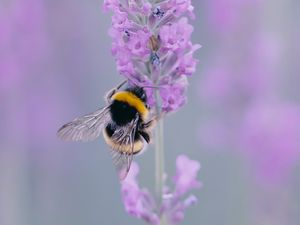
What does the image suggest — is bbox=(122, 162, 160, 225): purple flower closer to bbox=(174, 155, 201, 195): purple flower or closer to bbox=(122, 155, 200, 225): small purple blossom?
bbox=(122, 155, 200, 225): small purple blossom

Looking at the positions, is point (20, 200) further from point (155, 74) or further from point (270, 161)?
point (155, 74)

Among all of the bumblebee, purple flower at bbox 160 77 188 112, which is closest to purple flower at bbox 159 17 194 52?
purple flower at bbox 160 77 188 112

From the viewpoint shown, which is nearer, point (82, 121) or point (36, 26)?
point (82, 121)

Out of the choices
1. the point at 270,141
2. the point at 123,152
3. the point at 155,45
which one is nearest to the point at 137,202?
the point at 123,152

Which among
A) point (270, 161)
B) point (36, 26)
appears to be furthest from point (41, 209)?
point (270, 161)

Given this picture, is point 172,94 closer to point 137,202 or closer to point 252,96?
point 137,202

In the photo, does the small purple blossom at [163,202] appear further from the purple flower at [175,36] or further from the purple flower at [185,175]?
the purple flower at [175,36]
